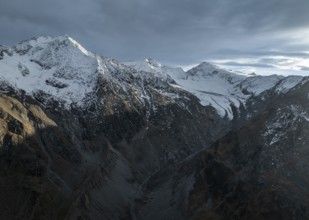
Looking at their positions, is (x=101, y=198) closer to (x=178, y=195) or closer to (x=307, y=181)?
(x=178, y=195)

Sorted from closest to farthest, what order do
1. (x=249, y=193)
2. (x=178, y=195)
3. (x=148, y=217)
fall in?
(x=249, y=193) → (x=148, y=217) → (x=178, y=195)

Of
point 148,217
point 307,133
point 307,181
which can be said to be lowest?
point 148,217

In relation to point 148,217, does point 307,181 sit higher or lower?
higher

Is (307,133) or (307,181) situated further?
(307,133)

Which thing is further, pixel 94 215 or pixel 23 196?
pixel 23 196

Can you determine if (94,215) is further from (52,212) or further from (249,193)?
(249,193)

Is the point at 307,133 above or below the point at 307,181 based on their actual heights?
above

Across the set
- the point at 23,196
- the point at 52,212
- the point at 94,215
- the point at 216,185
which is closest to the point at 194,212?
the point at 216,185

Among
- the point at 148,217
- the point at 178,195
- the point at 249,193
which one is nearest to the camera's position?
the point at 249,193
